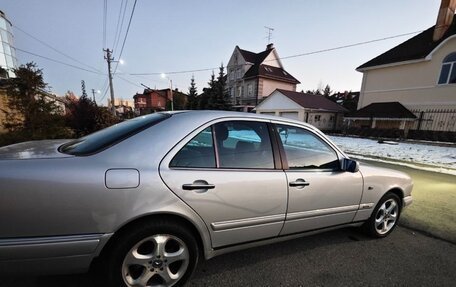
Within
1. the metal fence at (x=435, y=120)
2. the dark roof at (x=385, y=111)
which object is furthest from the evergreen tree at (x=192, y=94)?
the metal fence at (x=435, y=120)

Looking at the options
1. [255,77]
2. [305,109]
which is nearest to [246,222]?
[305,109]

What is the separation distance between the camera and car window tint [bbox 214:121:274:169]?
2.20 m

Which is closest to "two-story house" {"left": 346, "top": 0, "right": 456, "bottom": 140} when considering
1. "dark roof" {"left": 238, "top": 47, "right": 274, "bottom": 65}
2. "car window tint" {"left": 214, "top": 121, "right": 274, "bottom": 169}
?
"dark roof" {"left": 238, "top": 47, "right": 274, "bottom": 65}

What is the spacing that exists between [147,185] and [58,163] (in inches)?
24.3

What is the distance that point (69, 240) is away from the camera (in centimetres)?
162

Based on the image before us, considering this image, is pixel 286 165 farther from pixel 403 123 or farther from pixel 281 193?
pixel 403 123

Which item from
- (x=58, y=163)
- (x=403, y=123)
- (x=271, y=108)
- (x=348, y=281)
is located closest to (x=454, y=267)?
(x=348, y=281)

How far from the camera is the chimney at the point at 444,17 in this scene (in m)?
16.5

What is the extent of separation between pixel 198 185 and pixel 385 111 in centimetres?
2090

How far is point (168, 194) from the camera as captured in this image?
181 centimetres

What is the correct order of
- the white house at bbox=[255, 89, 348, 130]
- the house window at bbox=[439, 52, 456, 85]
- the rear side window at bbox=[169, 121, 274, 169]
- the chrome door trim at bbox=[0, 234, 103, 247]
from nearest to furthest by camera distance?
the chrome door trim at bbox=[0, 234, 103, 247] → the rear side window at bbox=[169, 121, 274, 169] → the house window at bbox=[439, 52, 456, 85] → the white house at bbox=[255, 89, 348, 130]

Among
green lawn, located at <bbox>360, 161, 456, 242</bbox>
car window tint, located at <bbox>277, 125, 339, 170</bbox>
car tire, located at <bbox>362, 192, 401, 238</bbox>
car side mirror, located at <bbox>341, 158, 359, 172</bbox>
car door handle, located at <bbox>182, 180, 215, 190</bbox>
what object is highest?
car window tint, located at <bbox>277, 125, 339, 170</bbox>

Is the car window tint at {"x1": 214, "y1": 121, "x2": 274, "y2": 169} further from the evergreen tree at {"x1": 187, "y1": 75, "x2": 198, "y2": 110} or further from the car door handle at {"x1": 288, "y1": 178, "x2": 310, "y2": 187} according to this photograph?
the evergreen tree at {"x1": 187, "y1": 75, "x2": 198, "y2": 110}

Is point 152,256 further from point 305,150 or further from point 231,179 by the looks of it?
point 305,150
